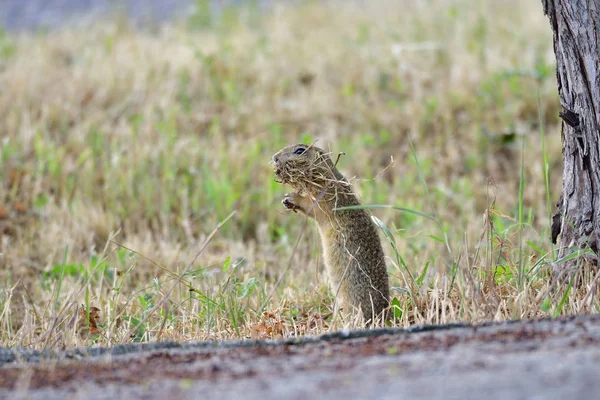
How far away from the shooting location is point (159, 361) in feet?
11.0

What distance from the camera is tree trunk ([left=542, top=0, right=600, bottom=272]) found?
14.6ft

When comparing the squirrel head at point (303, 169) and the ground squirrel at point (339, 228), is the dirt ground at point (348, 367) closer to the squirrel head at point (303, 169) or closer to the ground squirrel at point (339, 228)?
the ground squirrel at point (339, 228)

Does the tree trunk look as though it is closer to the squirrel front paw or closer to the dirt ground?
the dirt ground

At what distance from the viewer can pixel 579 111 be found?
4.56m

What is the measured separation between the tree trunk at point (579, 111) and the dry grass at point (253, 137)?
61 centimetres

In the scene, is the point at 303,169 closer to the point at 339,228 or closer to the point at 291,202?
the point at 291,202

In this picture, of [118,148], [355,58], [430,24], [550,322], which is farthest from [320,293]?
[430,24]

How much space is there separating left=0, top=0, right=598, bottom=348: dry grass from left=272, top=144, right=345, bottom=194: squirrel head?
1.98 feet

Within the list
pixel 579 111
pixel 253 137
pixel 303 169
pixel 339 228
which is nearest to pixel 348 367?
pixel 339 228

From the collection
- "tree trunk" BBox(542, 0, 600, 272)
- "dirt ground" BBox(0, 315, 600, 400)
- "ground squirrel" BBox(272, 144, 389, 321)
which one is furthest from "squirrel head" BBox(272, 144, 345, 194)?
"dirt ground" BBox(0, 315, 600, 400)

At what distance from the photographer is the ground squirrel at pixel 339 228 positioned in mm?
4797

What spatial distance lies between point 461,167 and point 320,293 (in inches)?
168

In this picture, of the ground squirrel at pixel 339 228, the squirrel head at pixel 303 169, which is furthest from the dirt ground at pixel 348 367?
the squirrel head at pixel 303 169

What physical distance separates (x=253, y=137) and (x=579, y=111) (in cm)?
549
